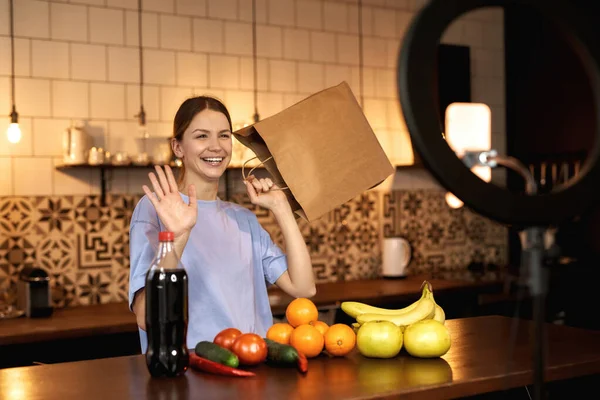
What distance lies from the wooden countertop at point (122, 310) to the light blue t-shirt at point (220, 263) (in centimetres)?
96

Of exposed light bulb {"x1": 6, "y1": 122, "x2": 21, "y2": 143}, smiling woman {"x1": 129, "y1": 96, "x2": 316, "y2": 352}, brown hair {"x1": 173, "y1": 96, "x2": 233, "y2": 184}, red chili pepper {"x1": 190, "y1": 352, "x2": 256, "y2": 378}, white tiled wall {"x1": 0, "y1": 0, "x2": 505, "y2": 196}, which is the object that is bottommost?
red chili pepper {"x1": 190, "y1": 352, "x2": 256, "y2": 378}

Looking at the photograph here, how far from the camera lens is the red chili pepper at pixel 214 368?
62.1 inches

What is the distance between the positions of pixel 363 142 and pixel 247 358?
0.62 m

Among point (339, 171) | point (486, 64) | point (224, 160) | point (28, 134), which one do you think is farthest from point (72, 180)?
point (486, 64)

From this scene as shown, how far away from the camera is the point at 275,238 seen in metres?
4.13

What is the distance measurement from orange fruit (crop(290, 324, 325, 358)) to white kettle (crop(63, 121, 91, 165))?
2081 mm

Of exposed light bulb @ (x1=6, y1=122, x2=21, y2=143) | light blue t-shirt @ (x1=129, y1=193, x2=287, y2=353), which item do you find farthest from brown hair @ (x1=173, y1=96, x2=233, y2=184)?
exposed light bulb @ (x1=6, y1=122, x2=21, y2=143)

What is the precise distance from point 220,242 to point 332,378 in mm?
792

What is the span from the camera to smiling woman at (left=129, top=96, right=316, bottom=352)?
212cm

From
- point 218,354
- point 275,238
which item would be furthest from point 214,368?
point 275,238

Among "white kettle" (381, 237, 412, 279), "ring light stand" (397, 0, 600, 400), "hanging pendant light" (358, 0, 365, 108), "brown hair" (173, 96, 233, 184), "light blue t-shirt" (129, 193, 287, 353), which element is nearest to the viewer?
"ring light stand" (397, 0, 600, 400)

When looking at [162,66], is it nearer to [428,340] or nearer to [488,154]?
[428,340]

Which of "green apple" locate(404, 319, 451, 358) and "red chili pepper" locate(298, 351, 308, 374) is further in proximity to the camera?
"green apple" locate(404, 319, 451, 358)

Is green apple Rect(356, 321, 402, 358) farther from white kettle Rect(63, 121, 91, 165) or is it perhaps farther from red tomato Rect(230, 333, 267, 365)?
white kettle Rect(63, 121, 91, 165)
